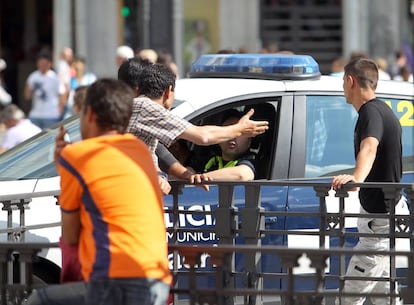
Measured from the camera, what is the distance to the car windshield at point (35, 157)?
24.5 ft

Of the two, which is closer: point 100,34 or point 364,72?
point 364,72

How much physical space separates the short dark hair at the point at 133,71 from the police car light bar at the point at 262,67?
4.94 ft

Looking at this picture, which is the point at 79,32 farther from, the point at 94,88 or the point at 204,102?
the point at 94,88

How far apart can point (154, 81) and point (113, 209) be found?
1786 millimetres

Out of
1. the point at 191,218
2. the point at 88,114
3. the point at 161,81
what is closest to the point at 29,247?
the point at 88,114

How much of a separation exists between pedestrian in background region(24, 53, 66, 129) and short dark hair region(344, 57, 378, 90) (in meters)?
11.4

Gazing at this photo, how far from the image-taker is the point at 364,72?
7.18 m

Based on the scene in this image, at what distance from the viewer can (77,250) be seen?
4988mm

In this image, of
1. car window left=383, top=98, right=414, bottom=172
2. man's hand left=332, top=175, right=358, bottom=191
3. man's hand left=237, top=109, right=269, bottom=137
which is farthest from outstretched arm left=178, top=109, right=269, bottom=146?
car window left=383, top=98, right=414, bottom=172

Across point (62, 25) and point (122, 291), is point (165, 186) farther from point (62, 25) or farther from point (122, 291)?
point (62, 25)

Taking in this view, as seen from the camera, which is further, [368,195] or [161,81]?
[368,195]

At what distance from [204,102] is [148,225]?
281 cm

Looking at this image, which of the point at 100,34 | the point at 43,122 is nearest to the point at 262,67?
the point at 43,122

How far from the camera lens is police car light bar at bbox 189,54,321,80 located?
787cm
